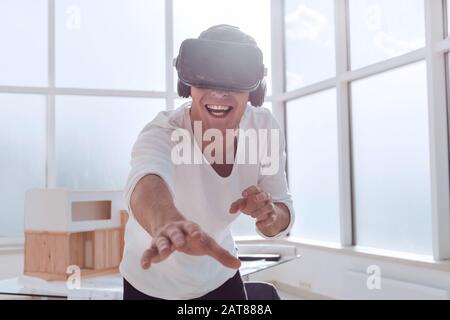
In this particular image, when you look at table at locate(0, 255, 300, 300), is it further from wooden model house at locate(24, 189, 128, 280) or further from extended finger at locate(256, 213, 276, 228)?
extended finger at locate(256, 213, 276, 228)

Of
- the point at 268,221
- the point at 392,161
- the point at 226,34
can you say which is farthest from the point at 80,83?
the point at 268,221

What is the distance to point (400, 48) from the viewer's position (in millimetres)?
3184

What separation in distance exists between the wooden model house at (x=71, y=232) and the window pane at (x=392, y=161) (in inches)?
67.0

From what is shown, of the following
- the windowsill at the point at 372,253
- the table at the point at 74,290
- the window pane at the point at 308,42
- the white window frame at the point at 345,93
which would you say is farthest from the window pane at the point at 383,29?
the table at the point at 74,290

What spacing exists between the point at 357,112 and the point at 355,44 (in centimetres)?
46

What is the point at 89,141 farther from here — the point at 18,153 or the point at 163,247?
the point at 163,247

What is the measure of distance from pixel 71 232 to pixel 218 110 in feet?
4.70

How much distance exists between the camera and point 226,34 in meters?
0.91

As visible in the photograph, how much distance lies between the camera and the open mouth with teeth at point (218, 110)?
91cm

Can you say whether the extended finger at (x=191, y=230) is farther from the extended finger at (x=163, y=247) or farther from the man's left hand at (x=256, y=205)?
the man's left hand at (x=256, y=205)

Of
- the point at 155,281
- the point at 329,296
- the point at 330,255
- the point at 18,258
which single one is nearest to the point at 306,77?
the point at 330,255

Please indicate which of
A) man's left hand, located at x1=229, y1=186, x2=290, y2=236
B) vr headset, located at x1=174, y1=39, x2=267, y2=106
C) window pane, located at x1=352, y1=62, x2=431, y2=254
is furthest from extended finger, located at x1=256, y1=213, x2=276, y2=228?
window pane, located at x1=352, y1=62, x2=431, y2=254

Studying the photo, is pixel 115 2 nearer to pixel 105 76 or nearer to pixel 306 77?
pixel 105 76

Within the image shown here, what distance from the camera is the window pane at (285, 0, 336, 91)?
393 cm
